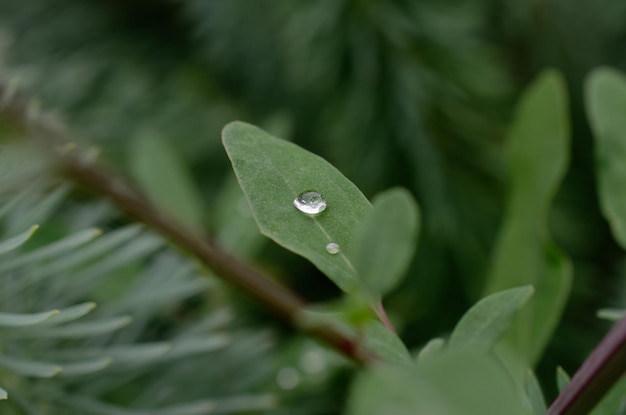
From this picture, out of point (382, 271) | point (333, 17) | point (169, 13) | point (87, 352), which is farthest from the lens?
point (169, 13)

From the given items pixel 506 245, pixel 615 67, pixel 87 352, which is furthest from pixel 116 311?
pixel 615 67

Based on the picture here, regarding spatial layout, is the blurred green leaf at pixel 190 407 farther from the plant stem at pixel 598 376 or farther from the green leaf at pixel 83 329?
the plant stem at pixel 598 376

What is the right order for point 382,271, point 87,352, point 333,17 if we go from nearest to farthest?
point 382,271
point 87,352
point 333,17

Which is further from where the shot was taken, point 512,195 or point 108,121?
point 108,121

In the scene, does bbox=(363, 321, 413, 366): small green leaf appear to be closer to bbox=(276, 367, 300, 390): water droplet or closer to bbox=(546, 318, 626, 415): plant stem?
bbox=(546, 318, 626, 415): plant stem

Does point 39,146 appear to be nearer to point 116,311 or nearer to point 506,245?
point 116,311

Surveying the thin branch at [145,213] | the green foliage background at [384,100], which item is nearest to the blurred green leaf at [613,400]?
the thin branch at [145,213]

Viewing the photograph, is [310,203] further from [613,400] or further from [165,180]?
[165,180]

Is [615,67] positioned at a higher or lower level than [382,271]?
lower
